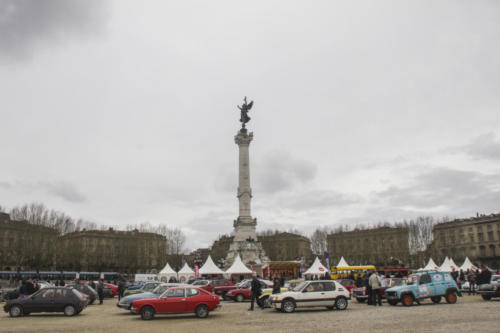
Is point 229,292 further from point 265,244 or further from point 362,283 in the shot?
point 265,244

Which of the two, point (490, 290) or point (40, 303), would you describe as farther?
point (490, 290)

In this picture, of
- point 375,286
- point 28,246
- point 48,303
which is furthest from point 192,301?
point 28,246

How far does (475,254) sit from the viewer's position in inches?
3597

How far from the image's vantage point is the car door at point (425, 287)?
759 inches

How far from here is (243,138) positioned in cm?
6047

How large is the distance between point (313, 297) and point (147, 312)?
23.6ft

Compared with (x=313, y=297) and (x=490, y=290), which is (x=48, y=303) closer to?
(x=313, y=297)

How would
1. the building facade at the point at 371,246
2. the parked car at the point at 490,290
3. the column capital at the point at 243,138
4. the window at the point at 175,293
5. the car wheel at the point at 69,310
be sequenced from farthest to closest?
the building facade at the point at 371,246 → the column capital at the point at 243,138 → the parked car at the point at 490,290 → the car wheel at the point at 69,310 → the window at the point at 175,293

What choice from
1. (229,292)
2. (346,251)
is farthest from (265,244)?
(229,292)

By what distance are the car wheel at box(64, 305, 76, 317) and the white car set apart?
347 inches

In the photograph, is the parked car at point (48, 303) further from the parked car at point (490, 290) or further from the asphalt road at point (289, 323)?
the parked car at point (490, 290)

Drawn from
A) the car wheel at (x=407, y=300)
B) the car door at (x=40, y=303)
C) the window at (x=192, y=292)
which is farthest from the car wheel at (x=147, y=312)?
the car wheel at (x=407, y=300)

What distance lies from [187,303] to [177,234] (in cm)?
6671

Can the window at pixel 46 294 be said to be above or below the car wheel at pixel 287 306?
above
